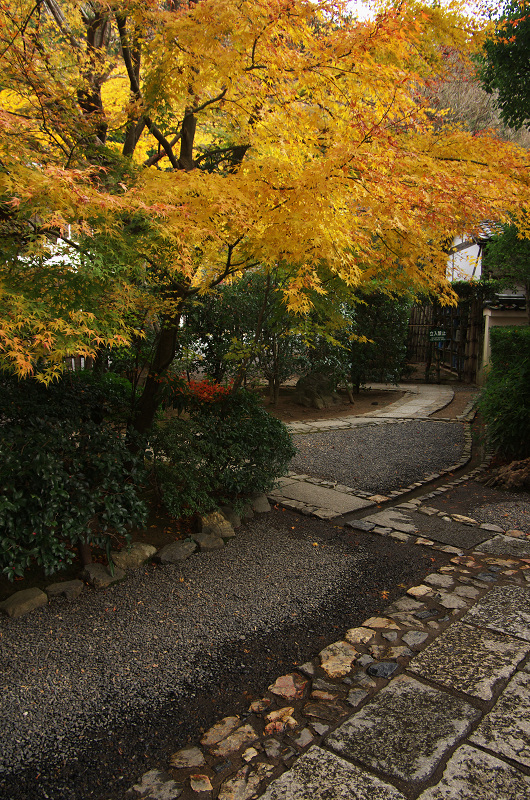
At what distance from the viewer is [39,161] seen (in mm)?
2928

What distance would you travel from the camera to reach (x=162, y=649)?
2.90m

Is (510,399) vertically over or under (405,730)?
over

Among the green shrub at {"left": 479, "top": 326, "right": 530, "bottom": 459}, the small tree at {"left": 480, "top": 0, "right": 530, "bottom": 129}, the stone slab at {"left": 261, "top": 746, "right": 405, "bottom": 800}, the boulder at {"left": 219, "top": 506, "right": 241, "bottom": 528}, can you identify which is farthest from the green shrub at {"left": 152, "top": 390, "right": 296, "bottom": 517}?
the small tree at {"left": 480, "top": 0, "right": 530, "bottom": 129}

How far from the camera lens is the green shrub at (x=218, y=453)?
13.8 ft

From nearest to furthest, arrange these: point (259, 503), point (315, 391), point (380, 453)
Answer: point (259, 503), point (380, 453), point (315, 391)

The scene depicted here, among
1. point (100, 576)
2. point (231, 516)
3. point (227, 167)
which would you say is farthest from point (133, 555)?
point (227, 167)

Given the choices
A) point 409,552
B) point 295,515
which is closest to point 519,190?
point 409,552

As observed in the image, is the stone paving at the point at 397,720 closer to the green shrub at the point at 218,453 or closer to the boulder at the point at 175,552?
the boulder at the point at 175,552

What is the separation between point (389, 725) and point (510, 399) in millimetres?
4909

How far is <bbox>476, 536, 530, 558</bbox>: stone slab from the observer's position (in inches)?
163

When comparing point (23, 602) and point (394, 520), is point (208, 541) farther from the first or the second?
point (394, 520)

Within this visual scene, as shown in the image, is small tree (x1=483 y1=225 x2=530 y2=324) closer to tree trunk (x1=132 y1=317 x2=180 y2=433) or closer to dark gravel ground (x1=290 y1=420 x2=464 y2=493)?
dark gravel ground (x1=290 y1=420 x2=464 y2=493)

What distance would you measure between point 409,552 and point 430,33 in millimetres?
4765

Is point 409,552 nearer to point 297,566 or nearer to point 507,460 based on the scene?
point 297,566
